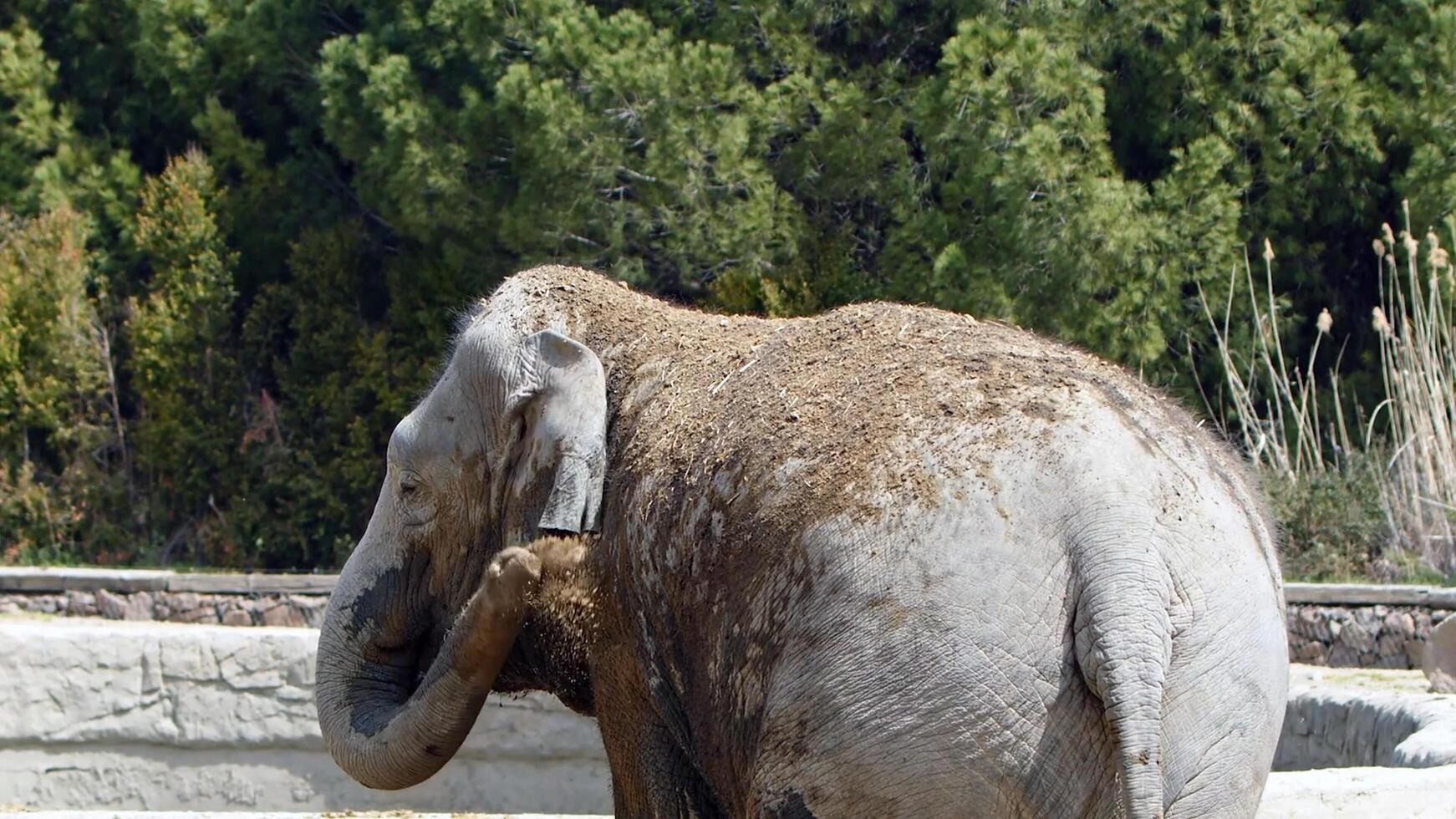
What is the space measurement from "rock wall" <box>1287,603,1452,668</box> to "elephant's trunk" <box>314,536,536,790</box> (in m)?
7.09

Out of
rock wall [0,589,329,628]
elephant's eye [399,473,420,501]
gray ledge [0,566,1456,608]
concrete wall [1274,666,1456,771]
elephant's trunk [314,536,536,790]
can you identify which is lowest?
rock wall [0,589,329,628]

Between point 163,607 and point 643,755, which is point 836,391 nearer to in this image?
point 643,755

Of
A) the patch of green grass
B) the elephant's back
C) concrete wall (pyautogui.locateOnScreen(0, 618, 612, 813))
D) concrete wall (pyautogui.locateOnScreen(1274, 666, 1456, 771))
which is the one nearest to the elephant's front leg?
the elephant's back

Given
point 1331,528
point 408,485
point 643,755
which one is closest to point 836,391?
point 643,755

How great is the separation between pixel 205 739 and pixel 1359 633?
20.8ft

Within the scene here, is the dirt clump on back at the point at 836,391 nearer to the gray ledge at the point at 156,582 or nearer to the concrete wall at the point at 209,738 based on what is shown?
the concrete wall at the point at 209,738

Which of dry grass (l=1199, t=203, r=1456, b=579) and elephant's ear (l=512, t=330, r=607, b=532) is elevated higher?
elephant's ear (l=512, t=330, r=607, b=532)

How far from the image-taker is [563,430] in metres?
4.46

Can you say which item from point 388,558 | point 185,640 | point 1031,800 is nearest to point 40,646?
point 185,640

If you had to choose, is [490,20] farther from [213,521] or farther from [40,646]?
[40,646]

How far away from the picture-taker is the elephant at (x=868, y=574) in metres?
3.31

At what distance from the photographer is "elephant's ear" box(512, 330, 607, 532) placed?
436cm

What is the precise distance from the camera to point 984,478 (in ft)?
11.3

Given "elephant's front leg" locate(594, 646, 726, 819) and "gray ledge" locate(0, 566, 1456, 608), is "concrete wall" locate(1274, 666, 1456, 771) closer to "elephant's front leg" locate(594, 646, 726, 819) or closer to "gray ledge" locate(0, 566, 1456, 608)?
"elephant's front leg" locate(594, 646, 726, 819)
